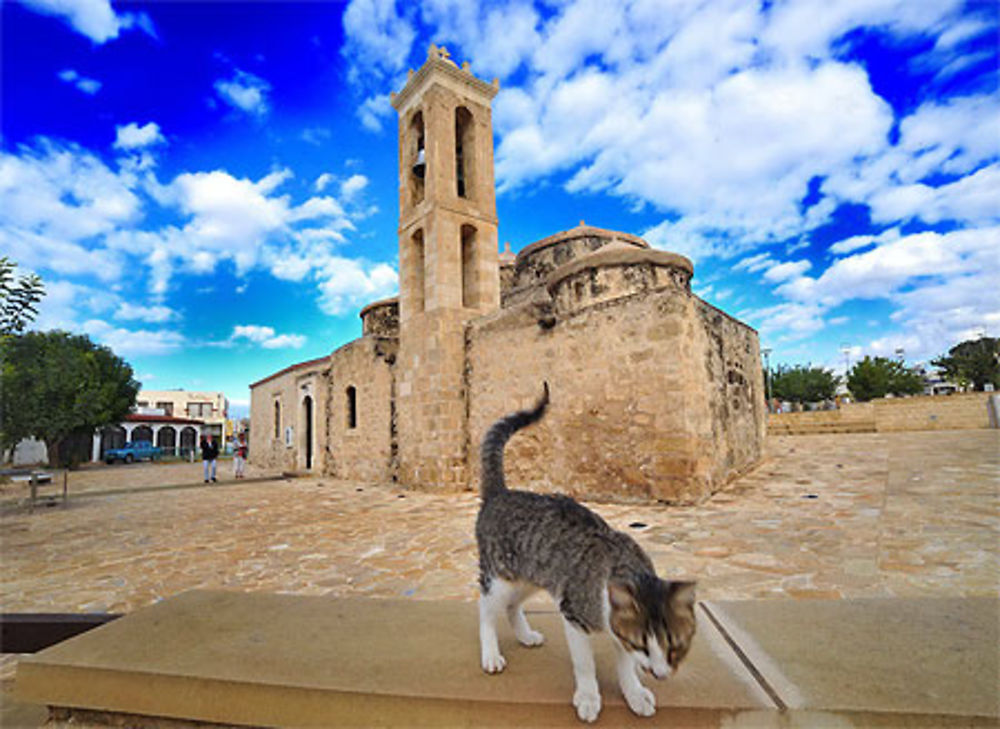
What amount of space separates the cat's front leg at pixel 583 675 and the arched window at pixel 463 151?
11677 mm

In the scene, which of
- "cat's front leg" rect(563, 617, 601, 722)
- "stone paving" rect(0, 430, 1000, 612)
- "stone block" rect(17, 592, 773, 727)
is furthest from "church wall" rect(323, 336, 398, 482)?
"cat's front leg" rect(563, 617, 601, 722)

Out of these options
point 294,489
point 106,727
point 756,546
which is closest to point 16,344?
point 294,489

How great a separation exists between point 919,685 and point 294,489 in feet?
40.3

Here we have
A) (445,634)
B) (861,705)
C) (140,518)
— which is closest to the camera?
(861,705)

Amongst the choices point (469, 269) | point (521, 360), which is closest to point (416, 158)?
point (469, 269)

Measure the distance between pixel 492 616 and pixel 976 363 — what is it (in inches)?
2087

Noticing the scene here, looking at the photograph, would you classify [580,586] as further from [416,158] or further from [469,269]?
[416,158]

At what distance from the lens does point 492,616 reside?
1.71 m

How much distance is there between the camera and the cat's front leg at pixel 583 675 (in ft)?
4.56

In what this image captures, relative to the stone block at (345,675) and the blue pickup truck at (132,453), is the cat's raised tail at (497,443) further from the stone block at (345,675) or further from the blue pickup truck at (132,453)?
the blue pickup truck at (132,453)

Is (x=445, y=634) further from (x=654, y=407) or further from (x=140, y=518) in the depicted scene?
(x=140, y=518)

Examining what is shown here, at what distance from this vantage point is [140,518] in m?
7.62

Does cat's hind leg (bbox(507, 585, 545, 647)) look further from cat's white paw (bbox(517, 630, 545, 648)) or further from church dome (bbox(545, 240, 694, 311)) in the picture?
church dome (bbox(545, 240, 694, 311))

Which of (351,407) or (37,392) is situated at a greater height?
(37,392)
